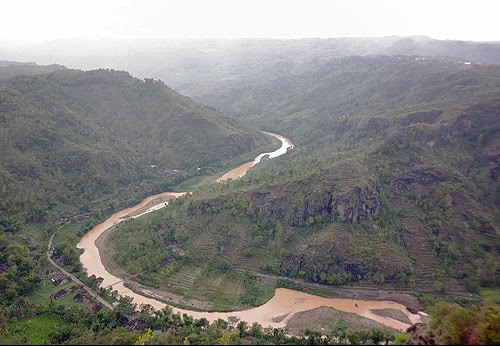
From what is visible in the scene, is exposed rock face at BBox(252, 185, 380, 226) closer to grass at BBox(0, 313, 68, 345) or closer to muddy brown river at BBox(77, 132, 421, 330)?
muddy brown river at BBox(77, 132, 421, 330)

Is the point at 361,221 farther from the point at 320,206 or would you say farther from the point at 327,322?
the point at 327,322

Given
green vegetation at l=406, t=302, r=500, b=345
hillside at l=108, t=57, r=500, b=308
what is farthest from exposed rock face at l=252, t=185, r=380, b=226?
green vegetation at l=406, t=302, r=500, b=345

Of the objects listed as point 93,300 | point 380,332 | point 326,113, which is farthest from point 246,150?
point 380,332

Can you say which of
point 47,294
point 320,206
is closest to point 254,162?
point 320,206

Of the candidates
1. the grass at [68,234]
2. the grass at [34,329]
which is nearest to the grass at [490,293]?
the grass at [34,329]

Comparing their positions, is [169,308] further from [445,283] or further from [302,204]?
[445,283]

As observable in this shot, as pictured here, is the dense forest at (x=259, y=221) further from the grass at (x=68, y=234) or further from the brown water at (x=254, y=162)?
the brown water at (x=254, y=162)

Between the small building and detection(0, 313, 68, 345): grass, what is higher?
detection(0, 313, 68, 345): grass
